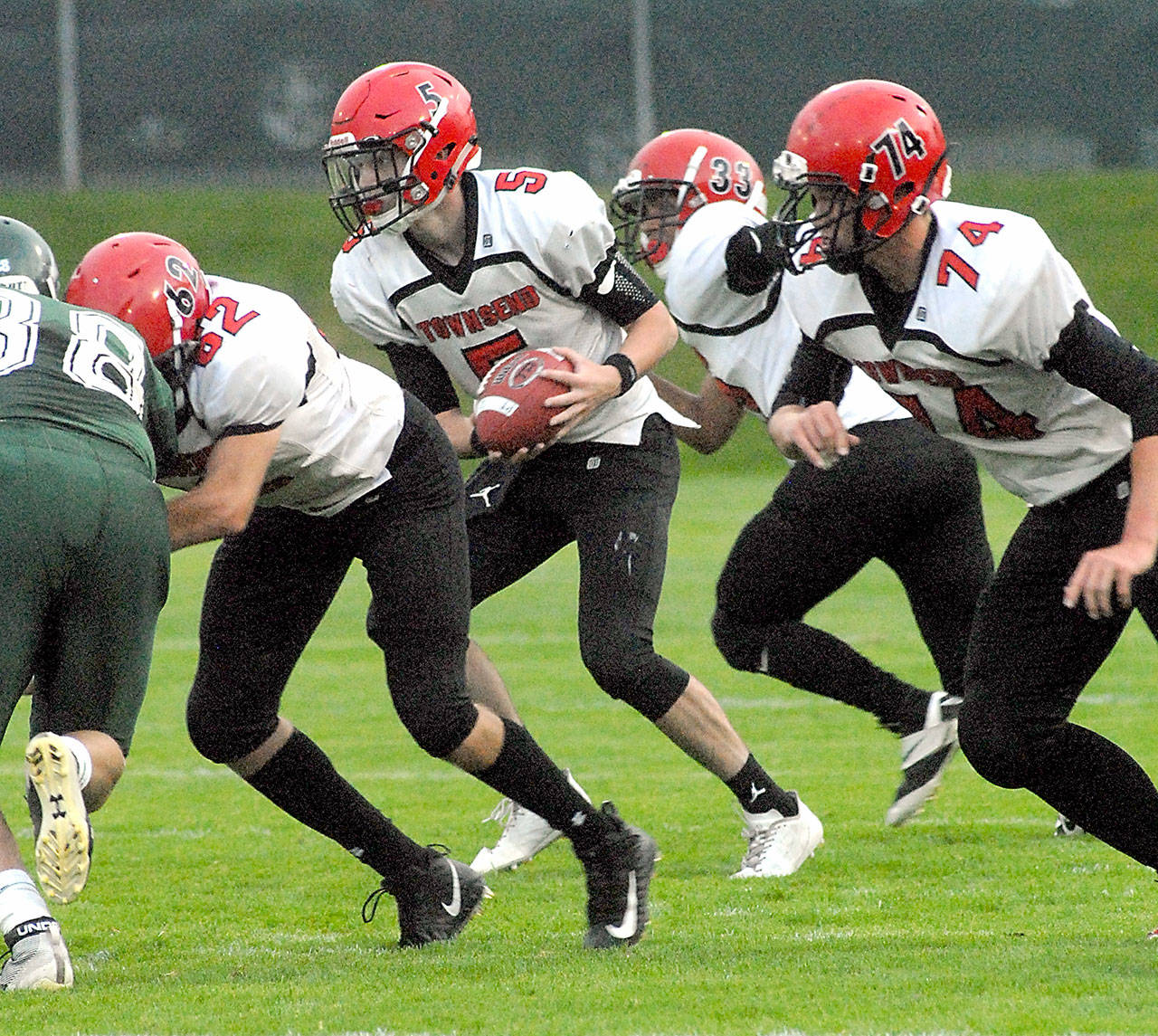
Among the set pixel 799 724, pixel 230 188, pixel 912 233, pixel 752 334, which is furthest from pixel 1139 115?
pixel 912 233

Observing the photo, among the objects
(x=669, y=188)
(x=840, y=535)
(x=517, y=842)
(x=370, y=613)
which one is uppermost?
(x=669, y=188)

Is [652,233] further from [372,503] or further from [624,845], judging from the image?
[624,845]

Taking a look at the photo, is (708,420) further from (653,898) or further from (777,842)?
(653,898)

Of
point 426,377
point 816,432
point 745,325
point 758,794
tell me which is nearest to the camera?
point 816,432

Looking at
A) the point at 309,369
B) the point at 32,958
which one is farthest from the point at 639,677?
the point at 32,958

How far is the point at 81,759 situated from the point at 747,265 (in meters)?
2.41

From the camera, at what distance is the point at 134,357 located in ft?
10.9

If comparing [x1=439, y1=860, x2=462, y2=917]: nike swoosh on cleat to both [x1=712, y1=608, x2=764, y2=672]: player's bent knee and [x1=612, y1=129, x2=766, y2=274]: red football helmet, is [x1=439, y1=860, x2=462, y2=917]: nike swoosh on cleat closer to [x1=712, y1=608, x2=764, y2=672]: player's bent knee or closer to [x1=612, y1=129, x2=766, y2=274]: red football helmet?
[x1=712, y1=608, x2=764, y2=672]: player's bent knee

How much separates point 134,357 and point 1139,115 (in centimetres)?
1947

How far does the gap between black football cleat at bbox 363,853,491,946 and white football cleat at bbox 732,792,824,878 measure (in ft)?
2.92

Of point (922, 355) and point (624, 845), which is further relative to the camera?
point (624, 845)

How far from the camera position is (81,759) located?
3162 mm

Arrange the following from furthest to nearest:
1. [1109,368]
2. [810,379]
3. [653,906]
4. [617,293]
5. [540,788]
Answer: [617,293] → [653,906] → [810,379] → [540,788] → [1109,368]

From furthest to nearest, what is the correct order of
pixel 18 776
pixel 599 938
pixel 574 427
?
1. pixel 18 776
2. pixel 574 427
3. pixel 599 938
